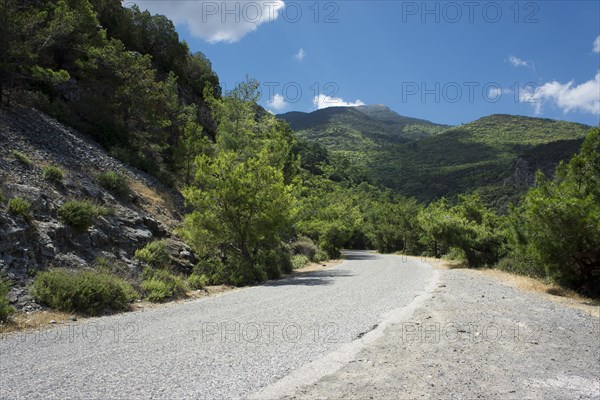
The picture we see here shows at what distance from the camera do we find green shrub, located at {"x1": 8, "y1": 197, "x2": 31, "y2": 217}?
11.0 m

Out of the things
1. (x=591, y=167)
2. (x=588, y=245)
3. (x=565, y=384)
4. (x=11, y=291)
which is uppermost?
(x=591, y=167)

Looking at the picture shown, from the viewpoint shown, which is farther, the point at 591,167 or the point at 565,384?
the point at 591,167

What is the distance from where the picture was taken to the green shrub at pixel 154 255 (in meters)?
14.2

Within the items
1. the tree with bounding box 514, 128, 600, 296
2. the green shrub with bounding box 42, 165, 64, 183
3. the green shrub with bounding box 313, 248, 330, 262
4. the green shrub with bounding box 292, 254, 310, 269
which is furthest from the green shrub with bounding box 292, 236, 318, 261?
the green shrub with bounding box 42, 165, 64, 183

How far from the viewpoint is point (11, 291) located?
893 cm

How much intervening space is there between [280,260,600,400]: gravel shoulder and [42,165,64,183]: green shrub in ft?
43.8

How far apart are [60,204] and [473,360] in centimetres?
1319

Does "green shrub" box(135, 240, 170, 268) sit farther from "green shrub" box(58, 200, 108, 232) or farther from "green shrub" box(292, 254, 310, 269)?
"green shrub" box(292, 254, 310, 269)

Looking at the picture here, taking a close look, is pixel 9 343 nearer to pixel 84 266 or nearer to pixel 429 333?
pixel 84 266

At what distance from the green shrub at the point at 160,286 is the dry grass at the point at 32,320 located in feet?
9.79

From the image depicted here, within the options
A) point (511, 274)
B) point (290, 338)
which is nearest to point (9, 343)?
point (290, 338)

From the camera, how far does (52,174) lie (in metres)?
14.8

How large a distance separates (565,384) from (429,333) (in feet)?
8.22

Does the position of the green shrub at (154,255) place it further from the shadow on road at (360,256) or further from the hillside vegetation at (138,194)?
the shadow on road at (360,256)
